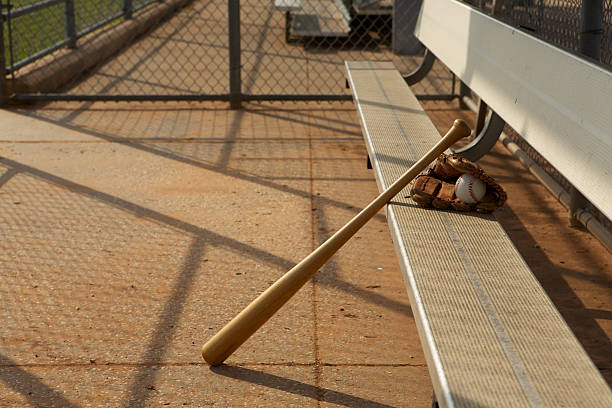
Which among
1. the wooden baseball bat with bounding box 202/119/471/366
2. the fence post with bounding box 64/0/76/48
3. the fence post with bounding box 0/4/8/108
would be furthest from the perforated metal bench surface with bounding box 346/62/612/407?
the fence post with bounding box 64/0/76/48

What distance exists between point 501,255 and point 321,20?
378 inches

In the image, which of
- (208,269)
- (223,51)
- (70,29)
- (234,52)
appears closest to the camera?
(208,269)

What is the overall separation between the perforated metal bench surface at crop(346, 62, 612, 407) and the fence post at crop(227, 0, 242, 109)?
12.4ft

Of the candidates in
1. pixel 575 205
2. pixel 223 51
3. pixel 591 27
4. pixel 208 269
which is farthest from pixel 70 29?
pixel 591 27

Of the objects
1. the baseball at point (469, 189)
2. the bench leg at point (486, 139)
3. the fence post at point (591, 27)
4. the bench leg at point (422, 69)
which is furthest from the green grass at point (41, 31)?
the baseball at point (469, 189)

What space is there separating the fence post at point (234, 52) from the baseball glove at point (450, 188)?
402cm

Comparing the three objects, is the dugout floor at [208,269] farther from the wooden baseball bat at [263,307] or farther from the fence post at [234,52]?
the fence post at [234,52]

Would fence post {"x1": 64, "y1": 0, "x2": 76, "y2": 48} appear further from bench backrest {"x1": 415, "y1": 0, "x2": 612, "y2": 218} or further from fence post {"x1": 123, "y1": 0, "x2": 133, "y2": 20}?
bench backrest {"x1": 415, "y1": 0, "x2": 612, "y2": 218}

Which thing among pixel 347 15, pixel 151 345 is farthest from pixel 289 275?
pixel 347 15

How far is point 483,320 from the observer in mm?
2102

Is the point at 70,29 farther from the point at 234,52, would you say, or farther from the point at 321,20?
the point at 321,20

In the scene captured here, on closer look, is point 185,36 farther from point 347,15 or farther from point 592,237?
point 592,237

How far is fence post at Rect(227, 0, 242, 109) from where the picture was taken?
6.69 meters

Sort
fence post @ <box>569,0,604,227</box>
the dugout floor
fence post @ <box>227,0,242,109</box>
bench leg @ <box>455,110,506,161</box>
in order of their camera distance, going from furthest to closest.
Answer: fence post @ <box>227,0,242,109</box>, bench leg @ <box>455,110,506,161</box>, fence post @ <box>569,0,604,227</box>, the dugout floor
